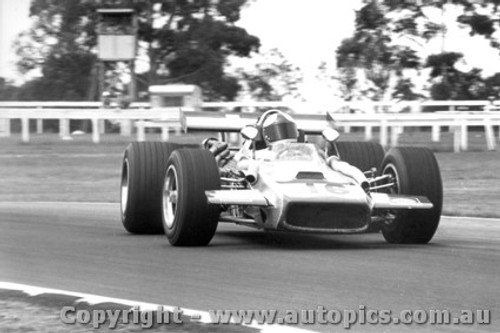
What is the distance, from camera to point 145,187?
11.4 meters

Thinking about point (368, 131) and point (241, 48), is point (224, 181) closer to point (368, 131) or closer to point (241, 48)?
point (368, 131)

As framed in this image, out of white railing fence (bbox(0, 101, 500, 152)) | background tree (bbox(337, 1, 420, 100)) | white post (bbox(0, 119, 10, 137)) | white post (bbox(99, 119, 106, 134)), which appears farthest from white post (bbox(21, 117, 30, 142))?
background tree (bbox(337, 1, 420, 100))

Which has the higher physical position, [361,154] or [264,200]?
[361,154]

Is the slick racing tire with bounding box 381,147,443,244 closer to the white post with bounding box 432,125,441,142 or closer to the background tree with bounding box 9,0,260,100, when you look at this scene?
the white post with bounding box 432,125,441,142

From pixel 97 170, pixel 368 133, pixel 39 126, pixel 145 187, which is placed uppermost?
pixel 145 187

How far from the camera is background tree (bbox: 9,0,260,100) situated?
36.6 m

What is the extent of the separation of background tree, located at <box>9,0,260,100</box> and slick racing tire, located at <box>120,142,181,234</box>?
2500cm

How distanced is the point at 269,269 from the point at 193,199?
5.20 feet

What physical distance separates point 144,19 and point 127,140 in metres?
9.71

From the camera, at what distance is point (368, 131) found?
24.5 meters

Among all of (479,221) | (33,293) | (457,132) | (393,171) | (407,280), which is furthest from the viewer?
(457,132)

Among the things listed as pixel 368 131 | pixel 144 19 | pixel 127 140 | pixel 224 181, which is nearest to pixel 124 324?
pixel 224 181

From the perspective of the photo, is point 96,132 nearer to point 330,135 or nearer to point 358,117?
point 358,117

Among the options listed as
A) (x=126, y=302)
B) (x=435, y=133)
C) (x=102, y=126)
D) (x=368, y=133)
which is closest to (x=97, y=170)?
(x=368, y=133)
